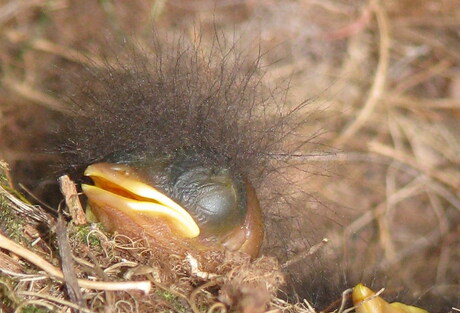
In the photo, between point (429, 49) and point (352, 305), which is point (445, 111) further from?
point (352, 305)

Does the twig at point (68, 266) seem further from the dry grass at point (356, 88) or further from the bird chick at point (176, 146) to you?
the dry grass at point (356, 88)

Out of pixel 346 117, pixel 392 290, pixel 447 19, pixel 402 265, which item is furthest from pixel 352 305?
pixel 447 19

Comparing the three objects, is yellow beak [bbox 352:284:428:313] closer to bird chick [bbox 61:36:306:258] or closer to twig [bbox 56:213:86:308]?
bird chick [bbox 61:36:306:258]

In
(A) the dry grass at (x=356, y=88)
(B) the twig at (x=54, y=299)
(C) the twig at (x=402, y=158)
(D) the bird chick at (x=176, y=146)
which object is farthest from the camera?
(C) the twig at (x=402, y=158)

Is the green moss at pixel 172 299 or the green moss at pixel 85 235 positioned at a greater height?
the green moss at pixel 85 235

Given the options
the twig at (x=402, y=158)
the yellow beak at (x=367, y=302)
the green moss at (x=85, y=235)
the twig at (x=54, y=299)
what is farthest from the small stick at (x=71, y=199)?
the twig at (x=402, y=158)

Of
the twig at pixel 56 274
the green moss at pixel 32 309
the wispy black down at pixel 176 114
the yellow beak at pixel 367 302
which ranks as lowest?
the yellow beak at pixel 367 302
